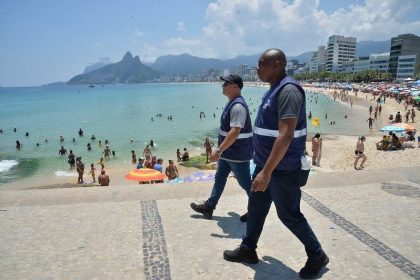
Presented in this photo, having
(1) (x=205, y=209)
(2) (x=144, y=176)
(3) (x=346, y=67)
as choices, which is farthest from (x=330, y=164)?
(3) (x=346, y=67)

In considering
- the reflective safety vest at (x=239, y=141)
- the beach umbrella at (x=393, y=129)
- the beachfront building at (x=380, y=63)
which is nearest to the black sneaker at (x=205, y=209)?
the reflective safety vest at (x=239, y=141)

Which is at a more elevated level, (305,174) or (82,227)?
(305,174)

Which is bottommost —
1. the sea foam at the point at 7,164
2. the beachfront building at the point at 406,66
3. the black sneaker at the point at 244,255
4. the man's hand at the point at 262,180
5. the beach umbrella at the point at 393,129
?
the sea foam at the point at 7,164

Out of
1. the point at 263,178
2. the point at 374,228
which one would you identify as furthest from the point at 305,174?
the point at 374,228

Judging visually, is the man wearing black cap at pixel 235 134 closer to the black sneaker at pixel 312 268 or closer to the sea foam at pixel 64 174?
the black sneaker at pixel 312 268

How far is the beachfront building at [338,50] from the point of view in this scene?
567ft

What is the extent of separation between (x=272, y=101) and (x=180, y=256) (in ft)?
6.42

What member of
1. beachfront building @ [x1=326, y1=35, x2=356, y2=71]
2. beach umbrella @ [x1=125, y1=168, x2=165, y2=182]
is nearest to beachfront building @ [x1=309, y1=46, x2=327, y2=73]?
beachfront building @ [x1=326, y1=35, x2=356, y2=71]

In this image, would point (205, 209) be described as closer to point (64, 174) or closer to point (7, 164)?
point (64, 174)

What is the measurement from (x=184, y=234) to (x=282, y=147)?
2.06m

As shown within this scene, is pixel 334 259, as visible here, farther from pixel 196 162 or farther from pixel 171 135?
pixel 171 135

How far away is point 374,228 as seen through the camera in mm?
4367

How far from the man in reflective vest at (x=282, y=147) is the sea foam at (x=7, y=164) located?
71.8 ft

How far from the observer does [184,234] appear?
169 inches
